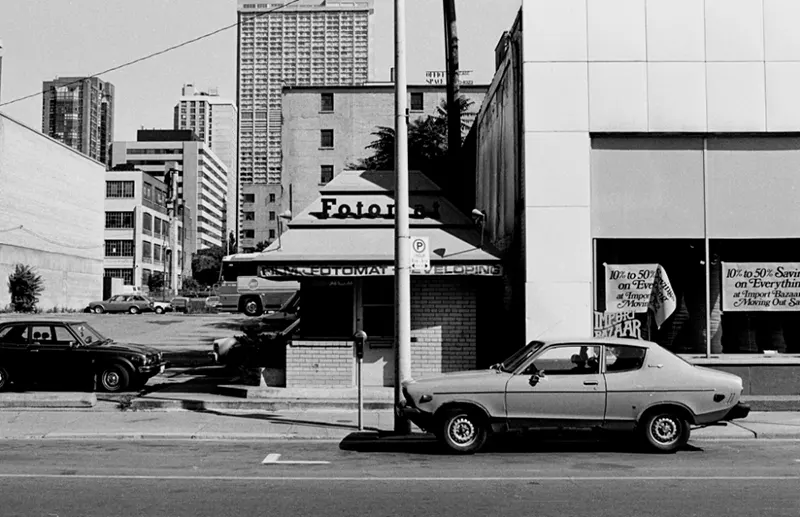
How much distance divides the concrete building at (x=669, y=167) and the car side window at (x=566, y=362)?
12.8 ft

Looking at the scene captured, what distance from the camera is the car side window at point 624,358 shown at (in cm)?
1098

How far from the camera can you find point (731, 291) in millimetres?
15461

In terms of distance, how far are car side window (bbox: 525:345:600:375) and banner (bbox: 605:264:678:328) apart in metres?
4.42

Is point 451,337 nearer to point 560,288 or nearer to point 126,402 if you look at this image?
point 560,288

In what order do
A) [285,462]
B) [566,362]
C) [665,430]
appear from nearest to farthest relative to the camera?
[285,462] → [665,430] → [566,362]

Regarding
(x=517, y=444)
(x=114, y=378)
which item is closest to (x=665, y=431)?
(x=517, y=444)

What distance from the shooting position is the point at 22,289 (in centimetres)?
6019

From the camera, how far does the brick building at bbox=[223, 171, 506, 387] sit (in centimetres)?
1545

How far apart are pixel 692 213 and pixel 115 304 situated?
53.8m

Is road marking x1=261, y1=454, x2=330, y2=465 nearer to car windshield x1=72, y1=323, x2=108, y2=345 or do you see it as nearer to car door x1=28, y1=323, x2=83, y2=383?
car door x1=28, y1=323, x2=83, y2=383

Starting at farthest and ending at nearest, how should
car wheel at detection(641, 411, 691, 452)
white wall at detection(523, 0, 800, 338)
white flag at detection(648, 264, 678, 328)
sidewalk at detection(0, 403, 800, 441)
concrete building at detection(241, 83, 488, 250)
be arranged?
concrete building at detection(241, 83, 488, 250) < white wall at detection(523, 0, 800, 338) < white flag at detection(648, 264, 678, 328) < sidewalk at detection(0, 403, 800, 441) < car wheel at detection(641, 411, 691, 452)

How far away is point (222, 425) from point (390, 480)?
4.91m

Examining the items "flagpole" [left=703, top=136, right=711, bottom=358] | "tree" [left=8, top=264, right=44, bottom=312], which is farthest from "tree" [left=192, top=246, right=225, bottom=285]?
"flagpole" [left=703, top=136, right=711, bottom=358]

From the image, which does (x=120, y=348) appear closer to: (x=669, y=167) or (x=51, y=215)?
(x=669, y=167)
